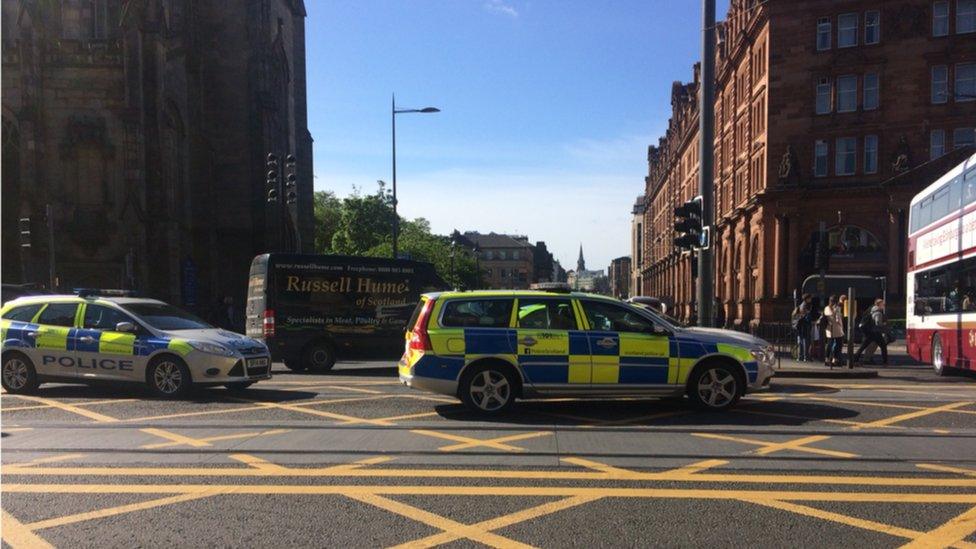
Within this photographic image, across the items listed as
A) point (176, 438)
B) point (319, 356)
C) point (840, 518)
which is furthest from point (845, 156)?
point (176, 438)

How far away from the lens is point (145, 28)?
31.8 meters

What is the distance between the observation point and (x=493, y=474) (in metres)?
6.17

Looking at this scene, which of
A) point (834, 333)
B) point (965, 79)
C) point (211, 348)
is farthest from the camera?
point (965, 79)

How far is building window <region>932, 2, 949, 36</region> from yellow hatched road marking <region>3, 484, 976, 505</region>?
38.5 metres

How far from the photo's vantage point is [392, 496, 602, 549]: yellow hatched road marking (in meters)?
4.51

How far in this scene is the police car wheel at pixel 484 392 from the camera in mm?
9055

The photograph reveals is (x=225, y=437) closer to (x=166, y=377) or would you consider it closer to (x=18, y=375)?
(x=166, y=377)

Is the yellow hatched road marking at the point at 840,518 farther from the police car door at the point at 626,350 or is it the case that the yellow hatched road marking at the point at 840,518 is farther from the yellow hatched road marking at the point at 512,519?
the police car door at the point at 626,350

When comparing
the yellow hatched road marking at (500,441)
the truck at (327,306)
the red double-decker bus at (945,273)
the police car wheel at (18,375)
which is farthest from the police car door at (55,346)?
the red double-decker bus at (945,273)

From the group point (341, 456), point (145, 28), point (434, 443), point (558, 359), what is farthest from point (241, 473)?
point (145, 28)

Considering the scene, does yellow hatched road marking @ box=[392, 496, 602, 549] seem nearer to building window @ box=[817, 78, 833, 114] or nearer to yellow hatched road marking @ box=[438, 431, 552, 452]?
yellow hatched road marking @ box=[438, 431, 552, 452]

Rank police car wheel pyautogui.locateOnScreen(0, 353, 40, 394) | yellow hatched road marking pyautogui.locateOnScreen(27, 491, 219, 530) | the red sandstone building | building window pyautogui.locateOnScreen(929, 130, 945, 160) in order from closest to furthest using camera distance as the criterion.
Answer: yellow hatched road marking pyautogui.locateOnScreen(27, 491, 219, 530) < police car wheel pyautogui.locateOnScreen(0, 353, 40, 394) < the red sandstone building < building window pyautogui.locateOnScreen(929, 130, 945, 160)

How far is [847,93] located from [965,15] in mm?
6175

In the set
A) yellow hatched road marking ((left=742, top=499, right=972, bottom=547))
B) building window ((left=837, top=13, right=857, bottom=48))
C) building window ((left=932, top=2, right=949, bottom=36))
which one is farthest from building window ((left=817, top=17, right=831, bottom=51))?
yellow hatched road marking ((left=742, top=499, right=972, bottom=547))
